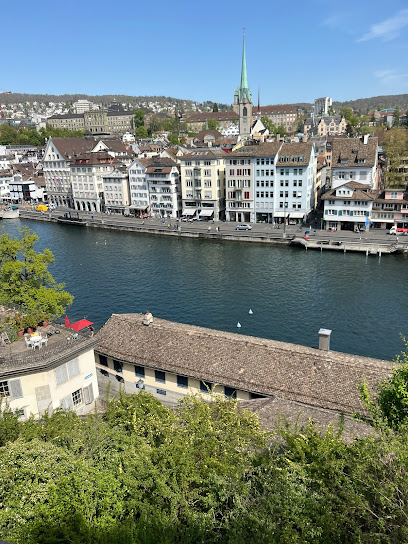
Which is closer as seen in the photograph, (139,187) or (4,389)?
(4,389)

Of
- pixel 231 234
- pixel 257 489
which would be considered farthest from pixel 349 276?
pixel 257 489

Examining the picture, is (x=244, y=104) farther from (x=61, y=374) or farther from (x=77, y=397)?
(x=61, y=374)

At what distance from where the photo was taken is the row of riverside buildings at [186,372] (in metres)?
22.7

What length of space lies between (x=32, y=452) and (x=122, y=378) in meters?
16.6

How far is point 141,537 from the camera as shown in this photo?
36.6 ft

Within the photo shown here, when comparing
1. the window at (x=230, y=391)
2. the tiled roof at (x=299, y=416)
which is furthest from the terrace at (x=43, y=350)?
the tiled roof at (x=299, y=416)

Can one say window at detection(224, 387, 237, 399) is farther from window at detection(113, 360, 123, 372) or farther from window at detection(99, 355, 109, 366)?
window at detection(99, 355, 109, 366)

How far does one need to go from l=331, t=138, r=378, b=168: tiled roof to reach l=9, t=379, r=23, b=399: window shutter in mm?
70709

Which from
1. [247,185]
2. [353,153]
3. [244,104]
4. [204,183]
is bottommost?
[247,185]

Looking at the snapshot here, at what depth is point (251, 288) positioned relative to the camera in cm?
5547

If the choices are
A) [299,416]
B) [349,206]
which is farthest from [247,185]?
[299,416]

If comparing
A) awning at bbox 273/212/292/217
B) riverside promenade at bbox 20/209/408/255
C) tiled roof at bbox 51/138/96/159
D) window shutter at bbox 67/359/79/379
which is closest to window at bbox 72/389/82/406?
window shutter at bbox 67/359/79/379

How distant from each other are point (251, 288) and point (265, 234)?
81.7 feet

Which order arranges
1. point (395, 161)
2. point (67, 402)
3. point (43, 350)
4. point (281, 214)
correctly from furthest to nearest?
point (281, 214) < point (395, 161) < point (67, 402) < point (43, 350)
